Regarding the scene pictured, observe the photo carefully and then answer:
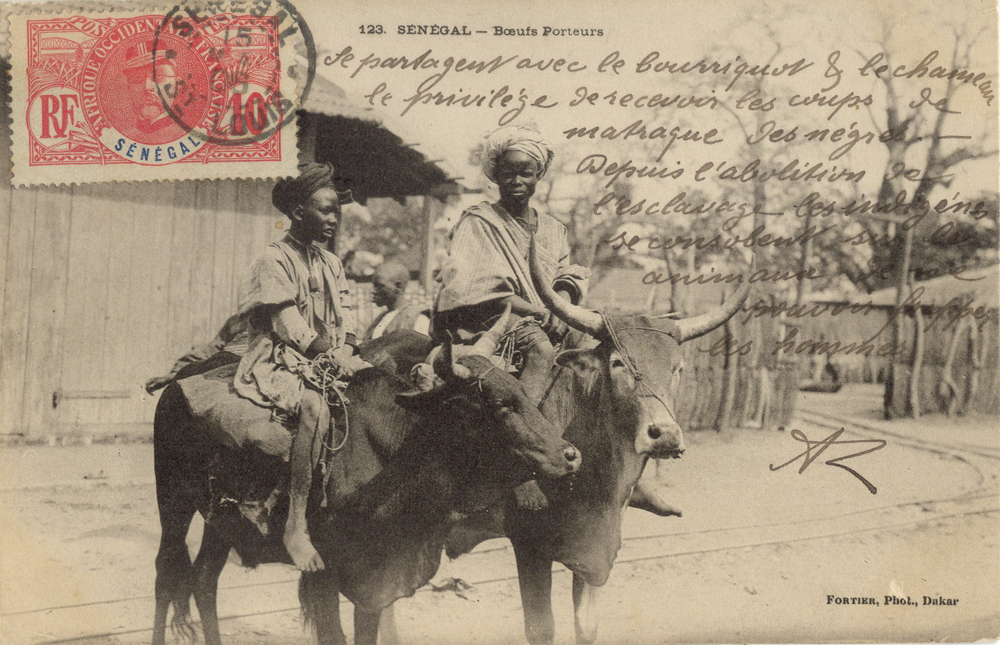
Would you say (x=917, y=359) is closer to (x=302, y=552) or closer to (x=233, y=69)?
(x=302, y=552)

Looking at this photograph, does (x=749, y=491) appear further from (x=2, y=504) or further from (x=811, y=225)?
(x=2, y=504)

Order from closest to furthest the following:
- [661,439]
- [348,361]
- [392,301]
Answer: [661,439]
[348,361]
[392,301]

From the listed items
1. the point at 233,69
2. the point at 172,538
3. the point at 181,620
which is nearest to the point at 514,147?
the point at 233,69

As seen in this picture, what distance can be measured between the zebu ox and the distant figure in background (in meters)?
0.48

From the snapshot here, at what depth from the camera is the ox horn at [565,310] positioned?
436 cm

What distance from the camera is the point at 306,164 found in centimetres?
516

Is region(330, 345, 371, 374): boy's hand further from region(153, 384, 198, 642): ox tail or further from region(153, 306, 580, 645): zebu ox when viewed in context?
region(153, 384, 198, 642): ox tail

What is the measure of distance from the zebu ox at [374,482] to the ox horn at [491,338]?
13 millimetres

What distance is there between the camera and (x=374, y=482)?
4402 millimetres

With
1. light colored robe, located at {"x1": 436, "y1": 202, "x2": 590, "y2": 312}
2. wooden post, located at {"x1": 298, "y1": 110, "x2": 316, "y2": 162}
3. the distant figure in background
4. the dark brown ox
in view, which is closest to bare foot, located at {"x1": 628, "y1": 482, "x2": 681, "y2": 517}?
the dark brown ox

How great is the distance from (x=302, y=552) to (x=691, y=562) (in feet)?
7.85

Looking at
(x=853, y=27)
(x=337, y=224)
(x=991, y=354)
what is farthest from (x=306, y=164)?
(x=991, y=354)

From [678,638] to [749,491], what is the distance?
1020 mm

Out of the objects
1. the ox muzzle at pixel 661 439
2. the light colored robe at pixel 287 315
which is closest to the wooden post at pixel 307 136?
the light colored robe at pixel 287 315
